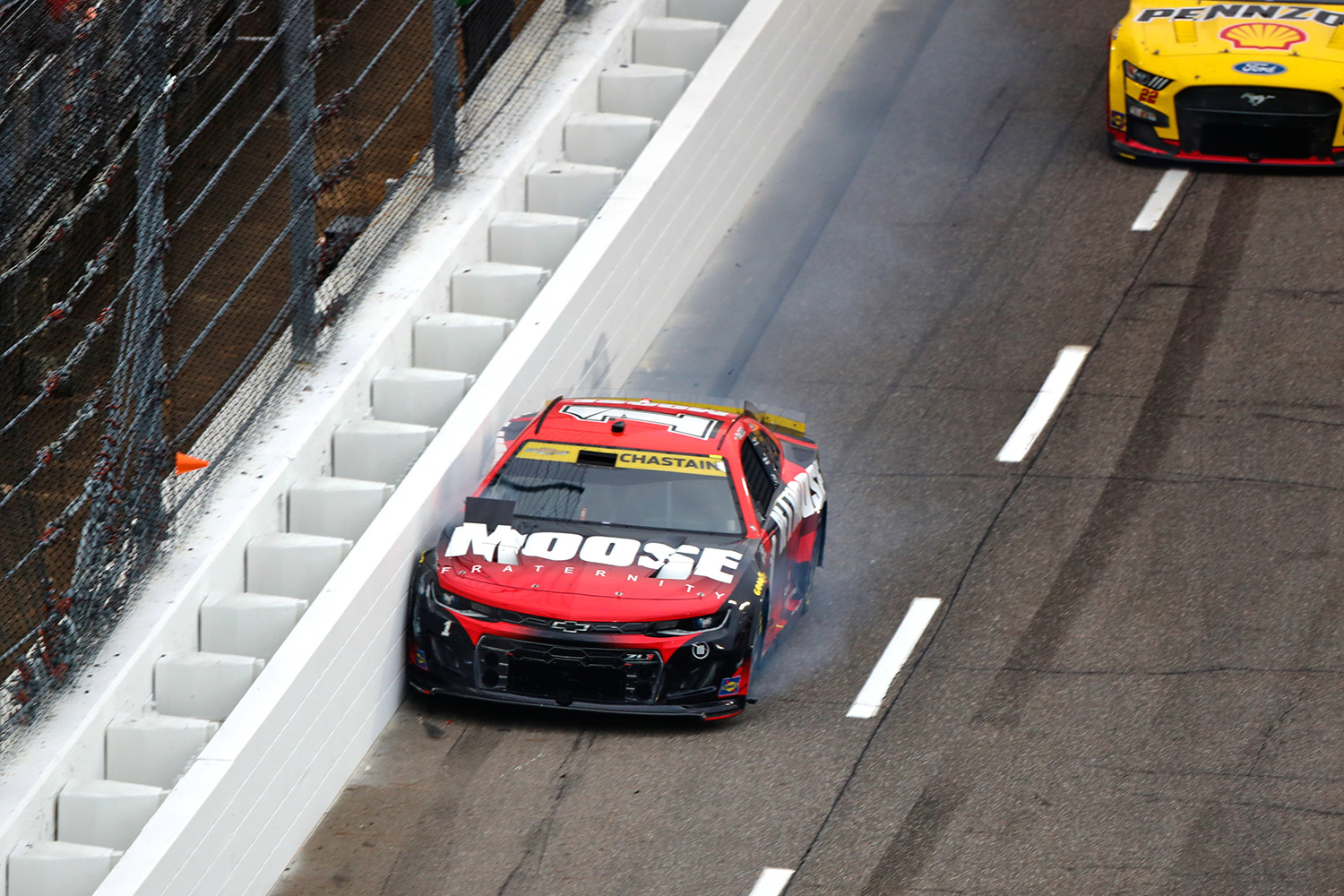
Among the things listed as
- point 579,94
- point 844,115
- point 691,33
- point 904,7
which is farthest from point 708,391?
point 904,7

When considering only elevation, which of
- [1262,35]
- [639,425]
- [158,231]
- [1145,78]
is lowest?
[639,425]

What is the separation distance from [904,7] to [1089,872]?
1289 centimetres

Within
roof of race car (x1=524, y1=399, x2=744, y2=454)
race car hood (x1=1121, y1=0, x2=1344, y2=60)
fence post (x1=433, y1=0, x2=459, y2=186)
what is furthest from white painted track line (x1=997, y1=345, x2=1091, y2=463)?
fence post (x1=433, y1=0, x2=459, y2=186)

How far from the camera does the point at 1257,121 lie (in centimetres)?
1605

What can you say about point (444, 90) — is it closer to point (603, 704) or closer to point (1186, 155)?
point (603, 704)

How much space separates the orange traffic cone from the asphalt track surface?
178 cm

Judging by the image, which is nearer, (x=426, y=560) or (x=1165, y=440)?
(x=426, y=560)

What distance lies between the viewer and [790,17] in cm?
1728

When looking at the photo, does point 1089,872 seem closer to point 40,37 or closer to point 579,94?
point 40,37

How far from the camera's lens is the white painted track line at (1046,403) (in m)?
13.2

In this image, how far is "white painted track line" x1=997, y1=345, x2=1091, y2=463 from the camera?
43.4 ft

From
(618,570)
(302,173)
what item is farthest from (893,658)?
(302,173)

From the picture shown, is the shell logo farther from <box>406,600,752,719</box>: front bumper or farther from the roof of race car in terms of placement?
<box>406,600,752,719</box>: front bumper

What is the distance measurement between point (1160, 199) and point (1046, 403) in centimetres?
353
